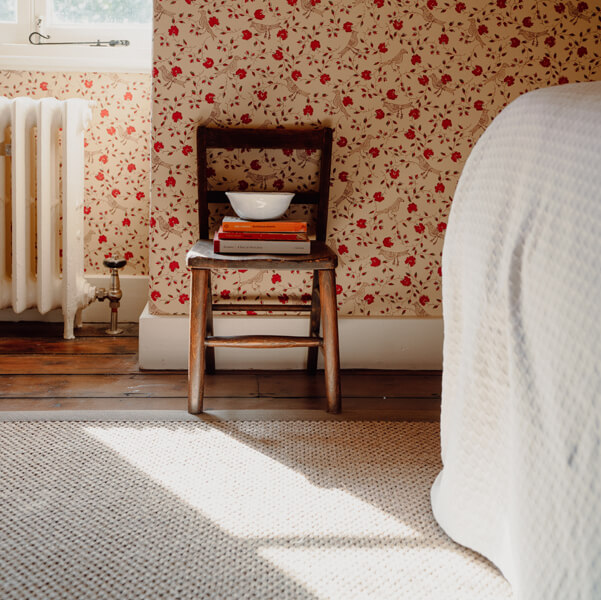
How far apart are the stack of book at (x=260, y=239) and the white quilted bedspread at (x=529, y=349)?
1.74 feet

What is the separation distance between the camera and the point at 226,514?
1.27 meters

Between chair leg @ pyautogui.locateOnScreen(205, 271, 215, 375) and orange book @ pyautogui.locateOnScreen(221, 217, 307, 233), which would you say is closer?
orange book @ pyautogui.locateOnScreen(221, 217, 307, 233)

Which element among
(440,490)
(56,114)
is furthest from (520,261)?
(56,114)

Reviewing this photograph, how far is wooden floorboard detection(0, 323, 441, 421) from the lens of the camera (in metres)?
1.74

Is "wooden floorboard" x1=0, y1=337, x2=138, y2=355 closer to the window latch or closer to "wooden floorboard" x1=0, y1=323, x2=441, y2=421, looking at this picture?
"wooden floorboard" x1=0, y1=323, x2=441, y2=421

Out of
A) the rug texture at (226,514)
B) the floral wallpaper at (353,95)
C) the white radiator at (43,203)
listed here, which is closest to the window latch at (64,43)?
the white radiator at (43,203)

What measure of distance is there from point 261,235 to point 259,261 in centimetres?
9

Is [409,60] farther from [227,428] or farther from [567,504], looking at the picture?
[567,504]

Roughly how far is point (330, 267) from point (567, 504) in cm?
95

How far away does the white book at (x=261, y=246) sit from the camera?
1669 millimetres

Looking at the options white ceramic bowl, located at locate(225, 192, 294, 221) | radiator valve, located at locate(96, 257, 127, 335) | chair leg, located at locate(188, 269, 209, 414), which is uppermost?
white ceramic bowl, located at locate(225, 192, 294, 221)

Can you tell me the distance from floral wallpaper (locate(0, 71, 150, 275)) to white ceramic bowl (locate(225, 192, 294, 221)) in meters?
0.72

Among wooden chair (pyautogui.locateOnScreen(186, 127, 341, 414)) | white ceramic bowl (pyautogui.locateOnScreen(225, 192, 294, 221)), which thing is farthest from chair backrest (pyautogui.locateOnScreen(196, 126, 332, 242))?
white ceramic bowl (pyautogui.locateOnScreen(225, 192, 294, 221))

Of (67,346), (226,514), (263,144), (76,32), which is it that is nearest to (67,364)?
(67,346)
